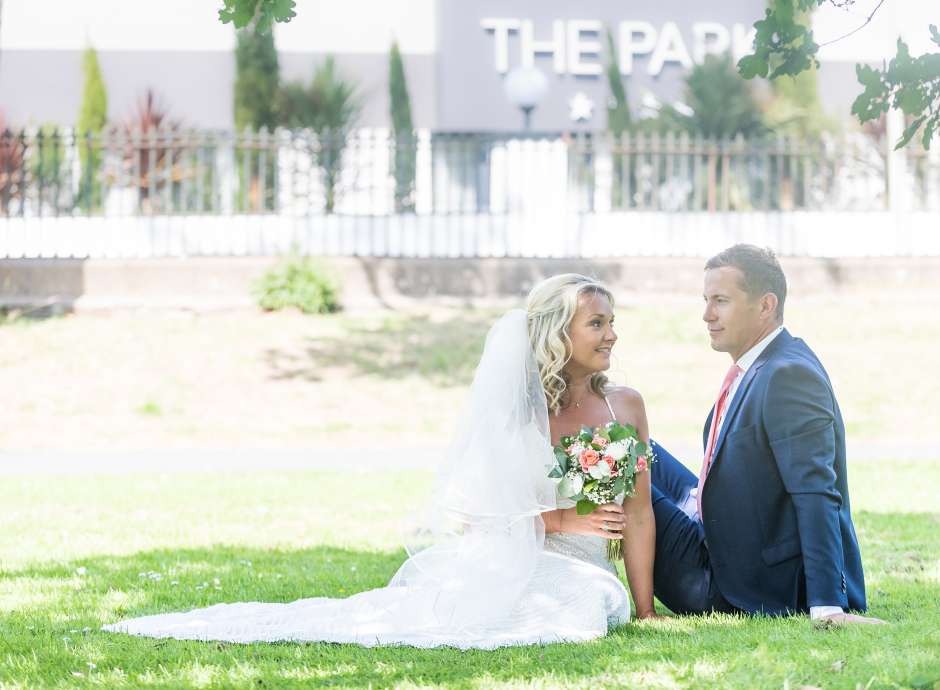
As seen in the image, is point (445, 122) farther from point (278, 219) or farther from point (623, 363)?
point (623, 363)

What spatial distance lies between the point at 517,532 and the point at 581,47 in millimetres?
22272

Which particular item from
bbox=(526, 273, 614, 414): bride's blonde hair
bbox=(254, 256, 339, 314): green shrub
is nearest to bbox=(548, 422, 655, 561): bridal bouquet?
bbox=(526, 273, 614, 414): bride's blonde hair

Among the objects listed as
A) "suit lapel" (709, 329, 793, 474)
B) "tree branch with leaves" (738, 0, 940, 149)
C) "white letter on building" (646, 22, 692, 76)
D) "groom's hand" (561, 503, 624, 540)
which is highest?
"white letter on building" (646, 22, 692, 76)

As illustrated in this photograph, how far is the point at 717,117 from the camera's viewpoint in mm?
24703

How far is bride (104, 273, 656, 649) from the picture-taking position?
5418 mm

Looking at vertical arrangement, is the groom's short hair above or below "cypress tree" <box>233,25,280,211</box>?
below

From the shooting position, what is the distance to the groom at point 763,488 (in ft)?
17.5

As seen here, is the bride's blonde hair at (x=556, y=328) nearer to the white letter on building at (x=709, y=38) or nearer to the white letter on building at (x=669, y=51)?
the white letter on building at (x=669, y=51)

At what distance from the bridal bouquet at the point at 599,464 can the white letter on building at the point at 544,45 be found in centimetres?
2168

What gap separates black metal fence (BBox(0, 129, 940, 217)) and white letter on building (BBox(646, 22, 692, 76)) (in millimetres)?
2662

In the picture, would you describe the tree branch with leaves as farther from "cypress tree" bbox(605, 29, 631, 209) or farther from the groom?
"cypress tree" bbox(605, 29, 631, 209)

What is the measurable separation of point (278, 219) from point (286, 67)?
379 inches

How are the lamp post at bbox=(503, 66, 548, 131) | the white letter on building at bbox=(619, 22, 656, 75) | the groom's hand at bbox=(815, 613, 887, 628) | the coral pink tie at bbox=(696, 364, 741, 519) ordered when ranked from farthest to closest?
the white letter on building at bbox=(619, 22, 656, 75) < the lamp post at bbox=(503, 66, 548, 131) < the coral pink tie at bbox=(696, 364, 741, 519) < the groom's hand at bbox=(815, 613, 887, 628)

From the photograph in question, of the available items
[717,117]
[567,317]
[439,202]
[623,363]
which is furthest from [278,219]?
[567,317]
